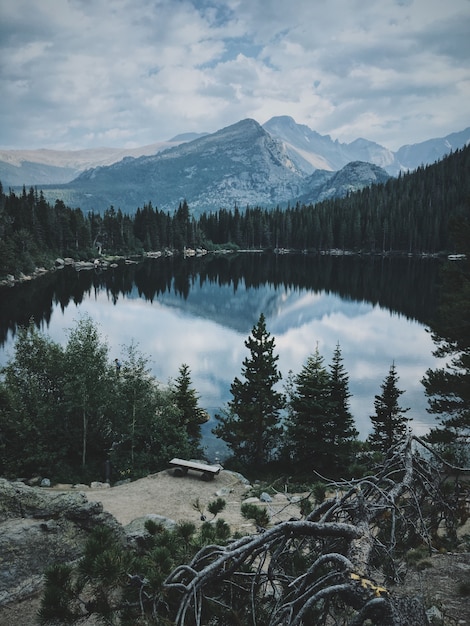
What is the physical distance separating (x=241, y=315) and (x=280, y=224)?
113m

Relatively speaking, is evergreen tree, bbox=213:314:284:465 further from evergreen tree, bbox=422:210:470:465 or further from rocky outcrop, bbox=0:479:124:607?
rocky outcrop, bbox=0:479:124:607

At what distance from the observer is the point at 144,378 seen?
25781 mm

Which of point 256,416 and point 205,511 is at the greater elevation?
point 256,416

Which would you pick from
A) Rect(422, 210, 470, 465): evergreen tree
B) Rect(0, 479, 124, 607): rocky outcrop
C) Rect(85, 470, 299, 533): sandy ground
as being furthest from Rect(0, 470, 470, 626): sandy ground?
Rect(422, 210, 470, 465): evergreen tree

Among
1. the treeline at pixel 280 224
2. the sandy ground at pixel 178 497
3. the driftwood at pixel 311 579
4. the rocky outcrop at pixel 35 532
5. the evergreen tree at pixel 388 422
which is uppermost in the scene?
the treeline at pixel 280 224

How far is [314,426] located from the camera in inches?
960

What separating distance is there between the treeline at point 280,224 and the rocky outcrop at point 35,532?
102 meters

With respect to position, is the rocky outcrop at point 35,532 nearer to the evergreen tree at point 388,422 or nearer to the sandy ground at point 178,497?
the sandy ground at point 178,497

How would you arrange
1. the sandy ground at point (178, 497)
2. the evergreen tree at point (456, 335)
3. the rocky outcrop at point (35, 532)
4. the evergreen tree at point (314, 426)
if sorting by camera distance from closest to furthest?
the rocky outcrop at point (35, 532) < the sandy ground at point (178, 497) < the evergreen tree at point (456, 335) < the evergreen tree at point (314, 426)

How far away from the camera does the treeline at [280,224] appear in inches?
4739

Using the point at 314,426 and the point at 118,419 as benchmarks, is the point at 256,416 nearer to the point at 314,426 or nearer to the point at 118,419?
the point at 314,426

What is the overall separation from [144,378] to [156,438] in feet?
11.7

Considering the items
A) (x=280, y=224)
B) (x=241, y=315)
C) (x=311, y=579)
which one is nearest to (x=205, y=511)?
(x=311, y=579)

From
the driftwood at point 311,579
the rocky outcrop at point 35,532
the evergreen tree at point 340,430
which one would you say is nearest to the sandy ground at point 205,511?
the rocky outcrop at point 35,532
